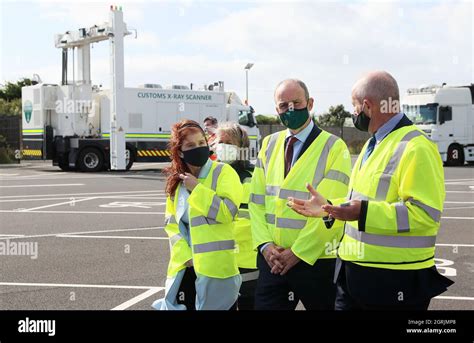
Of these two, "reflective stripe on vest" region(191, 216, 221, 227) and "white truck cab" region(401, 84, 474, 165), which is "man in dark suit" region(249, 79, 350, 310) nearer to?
"reflective stripe on vest" region(191, 216, 221, 227)

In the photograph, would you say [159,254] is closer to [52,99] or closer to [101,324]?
[101,324]

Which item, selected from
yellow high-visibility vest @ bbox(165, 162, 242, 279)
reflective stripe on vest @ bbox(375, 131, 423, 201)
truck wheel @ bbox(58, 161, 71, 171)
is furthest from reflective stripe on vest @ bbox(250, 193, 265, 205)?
truck wheel @ bbox(58, 161, 71, 171)

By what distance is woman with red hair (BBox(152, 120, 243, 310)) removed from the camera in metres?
4.34

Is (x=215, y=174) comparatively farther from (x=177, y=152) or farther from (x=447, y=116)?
(x=447, y=116)

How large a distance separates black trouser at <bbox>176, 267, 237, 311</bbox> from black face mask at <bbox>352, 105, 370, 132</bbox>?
1450mm

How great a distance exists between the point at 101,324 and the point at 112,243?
6254 mm

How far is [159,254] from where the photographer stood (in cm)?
916

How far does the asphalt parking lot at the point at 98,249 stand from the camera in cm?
688

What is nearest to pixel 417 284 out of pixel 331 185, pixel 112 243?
pixel 331 185

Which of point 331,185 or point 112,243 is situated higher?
point 331,185

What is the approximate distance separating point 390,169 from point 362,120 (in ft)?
1.15

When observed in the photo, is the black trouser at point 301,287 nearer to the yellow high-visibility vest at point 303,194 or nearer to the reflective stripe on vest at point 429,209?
the yellow high-visibility vest at point 303,194

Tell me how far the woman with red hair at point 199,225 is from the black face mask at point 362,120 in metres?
0.97
